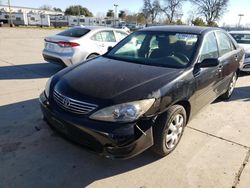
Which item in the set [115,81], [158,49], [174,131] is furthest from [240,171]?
[158,49]

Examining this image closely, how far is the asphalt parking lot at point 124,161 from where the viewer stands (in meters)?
2.53

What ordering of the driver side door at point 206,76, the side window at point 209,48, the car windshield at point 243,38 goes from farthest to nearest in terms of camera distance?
the car windshield at point 243,38 → the side window at point 209,48 → the driver side door at point 206,76

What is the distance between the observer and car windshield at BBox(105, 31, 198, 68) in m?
3.33

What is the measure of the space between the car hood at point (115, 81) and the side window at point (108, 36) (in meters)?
4.36

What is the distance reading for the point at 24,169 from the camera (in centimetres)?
265

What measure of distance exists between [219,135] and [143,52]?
5.92 feet

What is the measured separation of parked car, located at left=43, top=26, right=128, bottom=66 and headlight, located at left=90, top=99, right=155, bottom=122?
178 inches

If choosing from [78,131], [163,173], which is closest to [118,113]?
[78,131]

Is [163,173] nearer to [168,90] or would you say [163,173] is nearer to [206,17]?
[168,90]

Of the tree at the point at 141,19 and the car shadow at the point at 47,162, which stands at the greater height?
the tree at the point at 141,19

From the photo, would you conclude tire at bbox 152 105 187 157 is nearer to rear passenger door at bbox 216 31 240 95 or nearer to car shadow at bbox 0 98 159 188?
car shadow at bbox 0 98 159 188

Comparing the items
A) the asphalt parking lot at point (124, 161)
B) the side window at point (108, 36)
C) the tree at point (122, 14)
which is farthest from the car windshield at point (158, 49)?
the tree at point (122, 14)

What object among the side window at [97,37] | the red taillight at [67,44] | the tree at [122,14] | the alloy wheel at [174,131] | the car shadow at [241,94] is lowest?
the car shadow at [241,94]

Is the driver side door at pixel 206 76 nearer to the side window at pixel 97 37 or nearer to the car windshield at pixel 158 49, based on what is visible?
the car windshield at pixel 158 49
